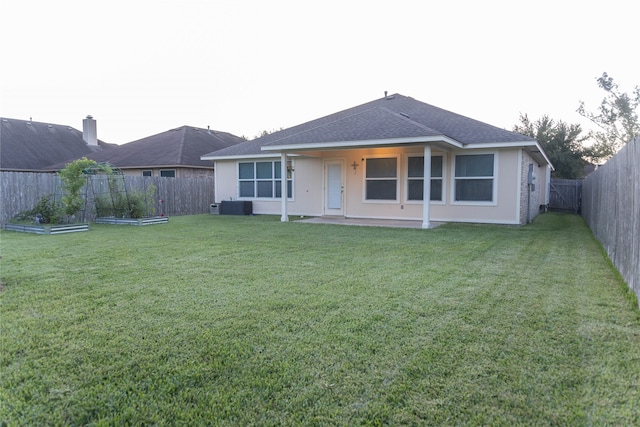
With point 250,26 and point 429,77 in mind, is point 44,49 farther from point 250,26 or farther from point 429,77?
point 429,77

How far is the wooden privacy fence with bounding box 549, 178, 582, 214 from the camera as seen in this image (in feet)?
68.7

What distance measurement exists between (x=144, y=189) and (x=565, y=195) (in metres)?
20.5

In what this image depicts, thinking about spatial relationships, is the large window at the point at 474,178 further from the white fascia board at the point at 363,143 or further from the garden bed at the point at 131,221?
the garden bed at the point at 131,221

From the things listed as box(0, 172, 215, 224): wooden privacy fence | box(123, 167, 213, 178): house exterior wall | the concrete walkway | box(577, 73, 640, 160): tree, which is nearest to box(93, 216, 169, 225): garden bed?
box(0, 172, 215, 224): wooden privacy fence

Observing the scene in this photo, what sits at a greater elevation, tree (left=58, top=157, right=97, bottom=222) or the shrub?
tree (left=58, top=157, right=97, bottom=222)

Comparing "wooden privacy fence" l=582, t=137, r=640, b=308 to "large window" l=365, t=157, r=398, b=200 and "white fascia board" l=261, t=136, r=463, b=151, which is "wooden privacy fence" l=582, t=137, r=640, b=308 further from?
"large window" l=365, t=157, r=398, b=200

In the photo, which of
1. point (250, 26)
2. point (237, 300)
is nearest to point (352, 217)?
point (250, 26)

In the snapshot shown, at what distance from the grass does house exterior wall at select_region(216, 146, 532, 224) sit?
234 inches

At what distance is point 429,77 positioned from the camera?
58.1 ft

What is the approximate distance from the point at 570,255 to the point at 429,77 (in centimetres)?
1268

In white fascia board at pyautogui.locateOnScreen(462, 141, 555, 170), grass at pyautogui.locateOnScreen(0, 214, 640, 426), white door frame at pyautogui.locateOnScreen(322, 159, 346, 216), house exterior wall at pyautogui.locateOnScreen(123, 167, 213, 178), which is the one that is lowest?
grass at pyautogui.locateOnScreen(0, 214, 640, 426)

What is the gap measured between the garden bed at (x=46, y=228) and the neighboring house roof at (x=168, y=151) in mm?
8282

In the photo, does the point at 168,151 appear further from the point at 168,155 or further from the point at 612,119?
the point at 612,119

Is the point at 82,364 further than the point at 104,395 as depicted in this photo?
Yes
